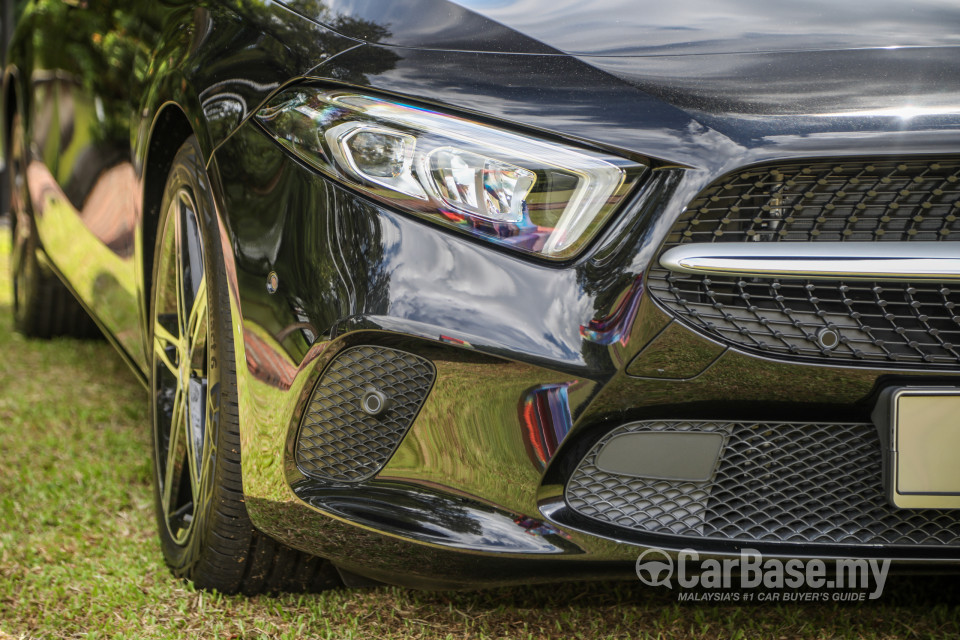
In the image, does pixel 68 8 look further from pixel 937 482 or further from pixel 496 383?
pixel 937 482

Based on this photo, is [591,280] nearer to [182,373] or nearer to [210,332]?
[210,332]

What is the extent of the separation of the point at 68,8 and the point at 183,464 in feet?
5.00

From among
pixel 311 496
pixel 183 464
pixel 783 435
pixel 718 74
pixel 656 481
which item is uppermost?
pixel 718 74

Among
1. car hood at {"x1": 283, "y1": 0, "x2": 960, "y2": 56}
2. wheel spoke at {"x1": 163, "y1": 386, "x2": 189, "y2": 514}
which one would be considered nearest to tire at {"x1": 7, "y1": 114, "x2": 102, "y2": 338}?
wheel spoke at {"x1": 163, "y1": 386, "x2": 189, "y2": 514}

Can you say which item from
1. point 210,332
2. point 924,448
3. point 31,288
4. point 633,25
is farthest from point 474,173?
point 31,288

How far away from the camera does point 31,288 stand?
3.76 metres

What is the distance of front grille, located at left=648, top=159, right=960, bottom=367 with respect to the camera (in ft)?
4.54

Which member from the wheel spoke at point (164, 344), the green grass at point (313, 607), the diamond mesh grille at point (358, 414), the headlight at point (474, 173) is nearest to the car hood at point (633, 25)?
the headlight at point (474, 173)

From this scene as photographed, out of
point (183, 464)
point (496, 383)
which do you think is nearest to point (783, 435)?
point (496, 383)

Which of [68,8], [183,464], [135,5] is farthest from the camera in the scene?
[68,8]

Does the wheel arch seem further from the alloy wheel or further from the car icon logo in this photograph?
the car icon logo

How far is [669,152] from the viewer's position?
4.48 ft

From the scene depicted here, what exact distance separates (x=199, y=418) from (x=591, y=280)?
0.91 m

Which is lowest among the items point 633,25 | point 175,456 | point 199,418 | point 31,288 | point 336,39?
point 31,288
